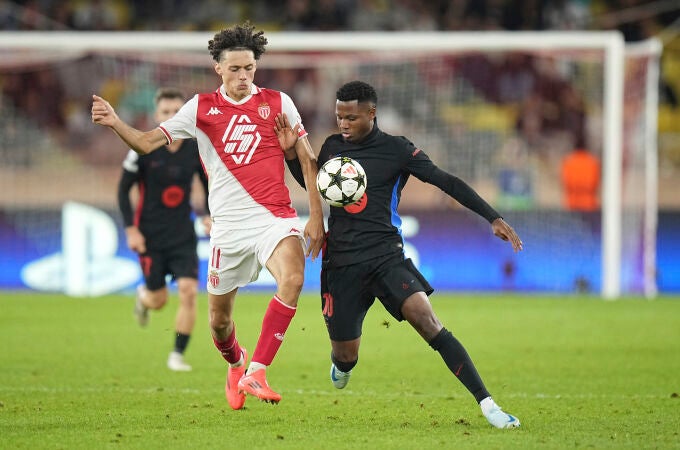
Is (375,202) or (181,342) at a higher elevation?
(375,202)

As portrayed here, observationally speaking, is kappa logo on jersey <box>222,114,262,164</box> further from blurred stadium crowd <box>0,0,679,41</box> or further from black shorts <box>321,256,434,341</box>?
blurred stadium crowd <box>0,0,679,41</box>

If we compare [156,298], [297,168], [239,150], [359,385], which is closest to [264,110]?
[239,150]

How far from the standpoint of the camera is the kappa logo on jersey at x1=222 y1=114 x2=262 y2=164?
772 cm

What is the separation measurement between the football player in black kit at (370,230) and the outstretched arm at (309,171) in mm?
125

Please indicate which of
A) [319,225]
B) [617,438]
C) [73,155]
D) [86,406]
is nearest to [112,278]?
[73,155]

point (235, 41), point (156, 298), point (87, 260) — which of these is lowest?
point (87, 260)

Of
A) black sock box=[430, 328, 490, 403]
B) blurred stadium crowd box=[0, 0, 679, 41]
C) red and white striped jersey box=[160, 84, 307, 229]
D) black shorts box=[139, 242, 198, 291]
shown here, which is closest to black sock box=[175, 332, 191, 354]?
black shorts box=[139, 242, 198, 291]

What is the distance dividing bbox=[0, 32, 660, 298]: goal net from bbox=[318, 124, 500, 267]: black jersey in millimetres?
10367

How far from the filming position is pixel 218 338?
27.0ft

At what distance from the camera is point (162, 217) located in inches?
453

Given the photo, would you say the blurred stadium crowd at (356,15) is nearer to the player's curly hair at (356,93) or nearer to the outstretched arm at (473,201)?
the player's curly hair at (356,93)

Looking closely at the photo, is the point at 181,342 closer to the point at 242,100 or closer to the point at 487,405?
the point at 242,100

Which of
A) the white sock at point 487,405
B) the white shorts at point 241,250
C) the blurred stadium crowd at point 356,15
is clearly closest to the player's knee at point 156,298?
the white shorts at point 241,250

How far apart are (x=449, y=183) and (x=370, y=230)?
61 centimetres
